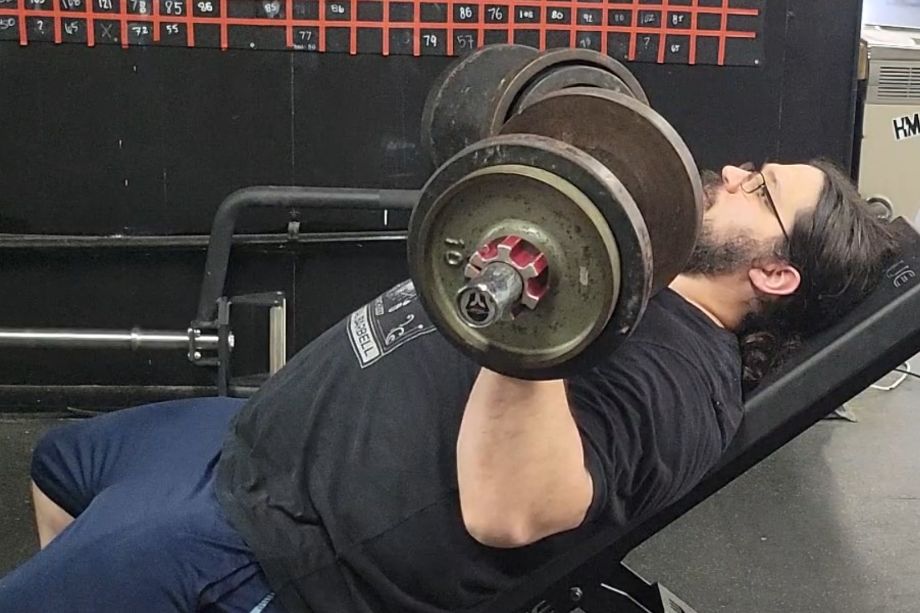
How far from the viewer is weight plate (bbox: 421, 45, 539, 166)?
99 centimetres

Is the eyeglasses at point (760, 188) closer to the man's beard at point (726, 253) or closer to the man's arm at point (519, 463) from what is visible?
the man's beard at point (726, 253)

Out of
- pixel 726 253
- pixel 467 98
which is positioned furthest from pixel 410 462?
pixel 726 253

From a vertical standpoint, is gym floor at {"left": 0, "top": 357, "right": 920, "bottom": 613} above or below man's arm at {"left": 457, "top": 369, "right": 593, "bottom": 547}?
below

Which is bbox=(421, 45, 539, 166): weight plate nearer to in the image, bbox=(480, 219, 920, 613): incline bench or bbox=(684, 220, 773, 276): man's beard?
bbox=(684, 220, 773, 276): man's beard

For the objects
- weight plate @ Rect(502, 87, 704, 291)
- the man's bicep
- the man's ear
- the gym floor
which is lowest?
the gym floor

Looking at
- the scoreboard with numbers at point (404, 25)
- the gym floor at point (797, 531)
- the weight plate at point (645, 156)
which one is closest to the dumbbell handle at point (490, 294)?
the weight plate at point (645, 156)

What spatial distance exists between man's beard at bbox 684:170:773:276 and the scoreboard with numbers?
0.93 metres

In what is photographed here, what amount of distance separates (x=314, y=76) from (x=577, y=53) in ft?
4.02

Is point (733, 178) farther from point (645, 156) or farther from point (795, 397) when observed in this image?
point (645, 156)

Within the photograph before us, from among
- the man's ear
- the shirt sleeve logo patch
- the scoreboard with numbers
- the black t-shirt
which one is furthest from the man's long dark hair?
the scoreboard with numbers

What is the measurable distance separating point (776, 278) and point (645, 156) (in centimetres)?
62

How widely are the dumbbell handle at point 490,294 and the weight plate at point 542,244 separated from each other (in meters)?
0.02

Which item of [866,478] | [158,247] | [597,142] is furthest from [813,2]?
[597,142]

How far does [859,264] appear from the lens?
134cm
